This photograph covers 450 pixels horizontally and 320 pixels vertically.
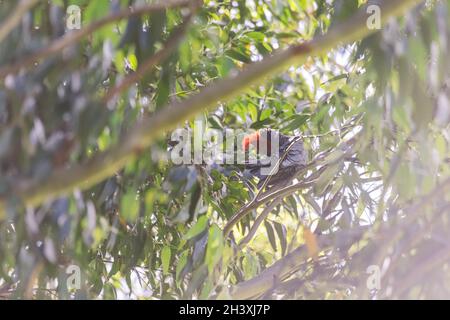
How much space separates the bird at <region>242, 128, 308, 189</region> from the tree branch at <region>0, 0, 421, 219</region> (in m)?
1.35

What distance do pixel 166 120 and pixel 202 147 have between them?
1.09m

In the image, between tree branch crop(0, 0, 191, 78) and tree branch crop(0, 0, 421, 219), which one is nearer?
tree branch crop(0, 0, 421, 219)

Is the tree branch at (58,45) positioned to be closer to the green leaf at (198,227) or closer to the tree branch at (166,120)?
the tree branch at (166,120)

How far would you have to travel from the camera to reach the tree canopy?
1.31 m

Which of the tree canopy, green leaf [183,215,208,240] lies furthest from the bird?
green leaf [183,215,208,240]

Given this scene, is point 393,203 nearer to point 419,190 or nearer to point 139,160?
point 419,190

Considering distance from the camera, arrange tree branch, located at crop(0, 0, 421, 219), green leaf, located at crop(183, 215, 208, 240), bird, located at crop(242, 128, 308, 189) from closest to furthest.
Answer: tree branch, located at crop(0, 0, 421, 219) < green leaf, located at crop(183, 215, 208, 240) < bird, located at crop(242, 128, 308, 189)

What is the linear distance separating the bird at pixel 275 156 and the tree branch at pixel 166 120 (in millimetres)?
1355

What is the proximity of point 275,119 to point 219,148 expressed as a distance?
1.13ft

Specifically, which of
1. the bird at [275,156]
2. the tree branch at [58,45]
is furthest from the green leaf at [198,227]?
Result: the tree branch at [58,45]

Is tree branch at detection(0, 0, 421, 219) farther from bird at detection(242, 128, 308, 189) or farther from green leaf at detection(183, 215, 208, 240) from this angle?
bird at detection(242, 128, 308, 189)

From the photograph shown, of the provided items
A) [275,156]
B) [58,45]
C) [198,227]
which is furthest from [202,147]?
[58,45]

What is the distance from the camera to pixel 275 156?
274 centimetres

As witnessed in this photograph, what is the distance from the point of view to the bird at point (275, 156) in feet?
8.80
